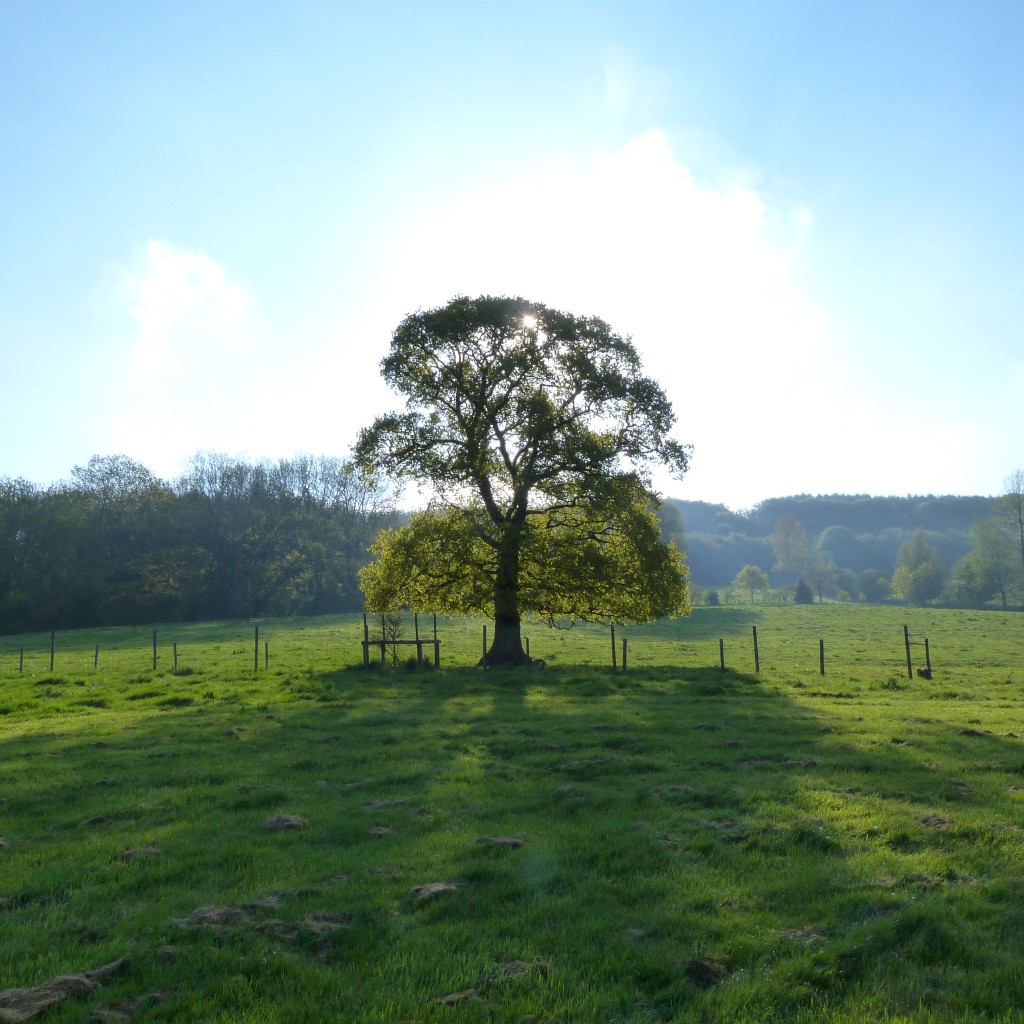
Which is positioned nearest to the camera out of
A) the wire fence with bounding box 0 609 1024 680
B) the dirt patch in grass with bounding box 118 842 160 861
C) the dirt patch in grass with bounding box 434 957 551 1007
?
the dirt patch in grass with bounding box 434 957 551 1007

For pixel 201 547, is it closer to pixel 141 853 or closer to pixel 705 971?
pixel 141 853

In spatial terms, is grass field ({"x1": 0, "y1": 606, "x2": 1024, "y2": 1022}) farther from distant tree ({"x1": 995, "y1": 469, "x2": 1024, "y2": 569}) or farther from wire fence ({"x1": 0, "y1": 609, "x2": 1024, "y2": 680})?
distant tree ({"x1": 995, "y1": 469, "x2": 1024, "y2": 569})

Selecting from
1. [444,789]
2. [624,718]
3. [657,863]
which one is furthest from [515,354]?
[657,863]

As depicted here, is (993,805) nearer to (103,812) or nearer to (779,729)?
(779,729)

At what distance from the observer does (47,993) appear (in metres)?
5.42

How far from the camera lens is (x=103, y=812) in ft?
34.5

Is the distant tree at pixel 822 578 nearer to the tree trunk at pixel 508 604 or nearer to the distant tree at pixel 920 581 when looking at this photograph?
the distant tree at pixel 920 581

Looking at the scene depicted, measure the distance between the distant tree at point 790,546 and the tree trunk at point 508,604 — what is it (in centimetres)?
13420

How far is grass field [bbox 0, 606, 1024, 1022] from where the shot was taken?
5496mm

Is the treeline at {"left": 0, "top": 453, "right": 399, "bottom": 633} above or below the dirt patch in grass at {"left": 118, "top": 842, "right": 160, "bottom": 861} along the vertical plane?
above

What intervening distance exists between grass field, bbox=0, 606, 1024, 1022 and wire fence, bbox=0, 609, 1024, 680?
12518 millimetres

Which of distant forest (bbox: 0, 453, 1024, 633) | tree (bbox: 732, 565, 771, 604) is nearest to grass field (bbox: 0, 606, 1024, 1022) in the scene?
distant forest (bbox: 0, 453, 1024, 633)

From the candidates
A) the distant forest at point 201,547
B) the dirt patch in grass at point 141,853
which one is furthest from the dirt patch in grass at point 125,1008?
the distant forest at point 201,547

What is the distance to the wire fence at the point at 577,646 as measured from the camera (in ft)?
104
